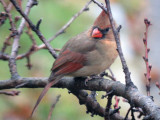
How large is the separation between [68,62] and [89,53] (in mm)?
196

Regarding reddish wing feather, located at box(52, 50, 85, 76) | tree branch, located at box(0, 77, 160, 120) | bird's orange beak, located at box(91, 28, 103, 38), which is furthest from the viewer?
bird's orange beak, located at box(91, 28, 103, 38)

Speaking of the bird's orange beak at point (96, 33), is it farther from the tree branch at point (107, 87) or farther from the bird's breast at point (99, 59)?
the tree branch at point (107, 87)

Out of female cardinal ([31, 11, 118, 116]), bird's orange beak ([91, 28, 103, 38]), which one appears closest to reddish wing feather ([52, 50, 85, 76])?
female cardinal ([31, 11, 118, 116])

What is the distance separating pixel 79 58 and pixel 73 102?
0.81 m

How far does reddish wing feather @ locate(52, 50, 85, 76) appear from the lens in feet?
11.1

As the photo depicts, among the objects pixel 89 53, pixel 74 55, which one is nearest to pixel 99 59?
pixel 89 53

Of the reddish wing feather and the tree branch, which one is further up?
the tree branch

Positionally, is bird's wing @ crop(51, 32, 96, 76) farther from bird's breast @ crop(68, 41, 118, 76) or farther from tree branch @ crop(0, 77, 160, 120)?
tree branch @ crop(0, 77, 160, 120)

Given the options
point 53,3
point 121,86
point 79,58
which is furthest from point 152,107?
point 53,3

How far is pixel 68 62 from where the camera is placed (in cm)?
354

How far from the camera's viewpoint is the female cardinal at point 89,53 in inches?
134

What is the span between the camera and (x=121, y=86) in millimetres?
2316

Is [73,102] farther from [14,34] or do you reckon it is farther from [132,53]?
[132,53]

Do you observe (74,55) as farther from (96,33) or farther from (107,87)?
(107,87)
